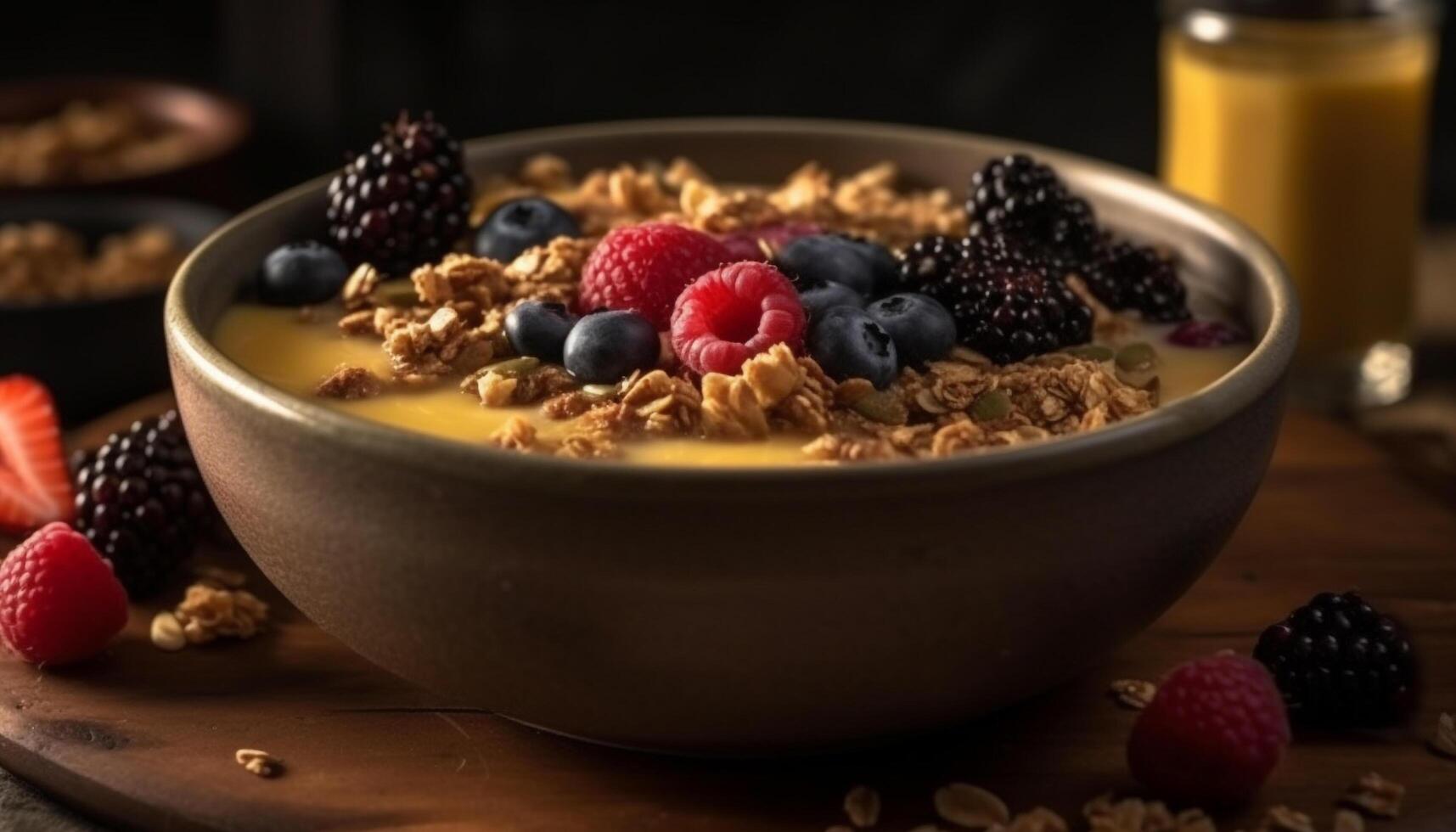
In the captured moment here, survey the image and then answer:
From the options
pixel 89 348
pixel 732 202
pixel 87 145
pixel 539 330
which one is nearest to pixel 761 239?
pixel 732 202

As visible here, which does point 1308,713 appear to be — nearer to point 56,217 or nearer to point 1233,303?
point 1233,303

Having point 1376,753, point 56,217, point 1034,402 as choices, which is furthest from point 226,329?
point 56,217

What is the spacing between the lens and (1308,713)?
147 centimetres

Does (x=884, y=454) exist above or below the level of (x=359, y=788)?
above

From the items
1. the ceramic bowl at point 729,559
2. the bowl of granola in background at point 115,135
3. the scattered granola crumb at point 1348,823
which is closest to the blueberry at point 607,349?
the ceramic bowl at point 729,559

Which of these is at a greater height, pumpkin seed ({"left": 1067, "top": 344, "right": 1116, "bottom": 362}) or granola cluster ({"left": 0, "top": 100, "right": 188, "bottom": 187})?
pumpkin seed ({"left": 1067, "top": 344, "right": 1116, "bottom": 362})

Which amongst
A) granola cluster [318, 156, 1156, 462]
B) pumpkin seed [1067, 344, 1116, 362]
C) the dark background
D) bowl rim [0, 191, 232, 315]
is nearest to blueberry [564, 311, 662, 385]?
granola cluster [318, 156, 1156, 462]

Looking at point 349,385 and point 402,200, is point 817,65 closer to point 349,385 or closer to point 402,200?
point 402,200

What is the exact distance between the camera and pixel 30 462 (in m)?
1.84

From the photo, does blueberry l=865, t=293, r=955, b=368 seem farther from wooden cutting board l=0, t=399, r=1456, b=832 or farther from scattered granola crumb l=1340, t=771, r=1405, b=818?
scattered granola crumb l=1340, t=771, r=1405, b=818

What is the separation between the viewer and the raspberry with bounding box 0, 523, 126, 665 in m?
1.56

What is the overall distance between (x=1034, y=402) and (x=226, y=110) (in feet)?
6.60

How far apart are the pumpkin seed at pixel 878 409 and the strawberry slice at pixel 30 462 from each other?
30.6 inches

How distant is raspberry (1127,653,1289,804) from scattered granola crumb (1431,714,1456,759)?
136mm
